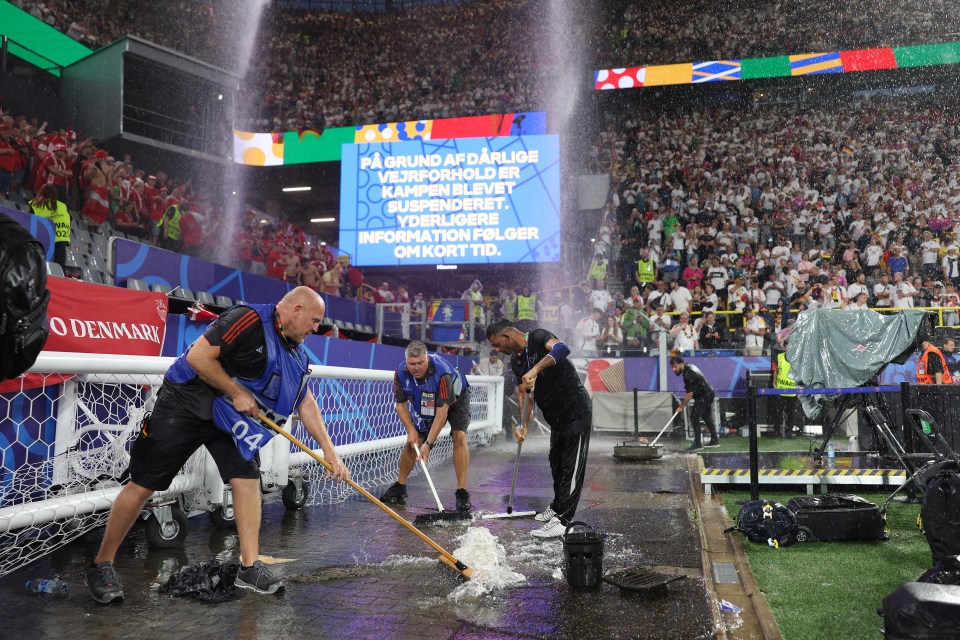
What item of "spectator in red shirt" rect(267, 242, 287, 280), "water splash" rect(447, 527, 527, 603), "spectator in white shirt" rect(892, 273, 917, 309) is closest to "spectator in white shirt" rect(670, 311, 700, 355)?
"spectator in white shirt" rect(892, 273, 917, 309)

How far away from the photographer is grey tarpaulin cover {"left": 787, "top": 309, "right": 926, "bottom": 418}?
27.5 feet

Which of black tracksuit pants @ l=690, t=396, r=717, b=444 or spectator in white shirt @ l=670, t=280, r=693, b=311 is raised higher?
spectator in white shirt @ l=670, t=280, r=693, b=311

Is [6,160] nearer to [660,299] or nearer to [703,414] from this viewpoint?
[703,414]

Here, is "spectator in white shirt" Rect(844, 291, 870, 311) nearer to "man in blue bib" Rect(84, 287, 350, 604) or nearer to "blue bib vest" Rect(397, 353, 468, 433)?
"blue bib vest" Rect(397, 353, 468, 433)

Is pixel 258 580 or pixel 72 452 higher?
pixel 72 452

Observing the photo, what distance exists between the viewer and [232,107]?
24.2 m

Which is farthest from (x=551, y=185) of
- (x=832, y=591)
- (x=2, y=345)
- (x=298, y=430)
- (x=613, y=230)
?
(x=2, y=345)

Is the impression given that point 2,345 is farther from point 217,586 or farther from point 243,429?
point 217,586

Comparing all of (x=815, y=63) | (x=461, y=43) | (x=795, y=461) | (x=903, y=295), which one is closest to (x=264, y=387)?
(x=795, y=461)

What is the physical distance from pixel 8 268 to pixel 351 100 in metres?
28.2

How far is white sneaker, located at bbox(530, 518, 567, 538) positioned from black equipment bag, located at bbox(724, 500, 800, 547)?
132cm

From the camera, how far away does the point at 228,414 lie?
382cm

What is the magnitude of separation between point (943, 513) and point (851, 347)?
5064 mm

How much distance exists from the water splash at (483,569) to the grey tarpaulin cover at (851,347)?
217 inches
